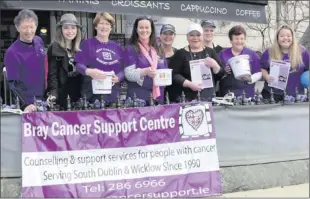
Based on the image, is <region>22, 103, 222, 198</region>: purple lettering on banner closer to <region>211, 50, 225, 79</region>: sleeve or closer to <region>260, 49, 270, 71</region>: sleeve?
<region>211, 50, 225, 79</region>: sleeve

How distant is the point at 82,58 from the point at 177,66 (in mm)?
1209

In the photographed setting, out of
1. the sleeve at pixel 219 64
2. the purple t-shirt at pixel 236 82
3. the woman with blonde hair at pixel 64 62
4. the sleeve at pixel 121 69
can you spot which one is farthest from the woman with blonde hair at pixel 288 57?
the woman with blonde hair at pixel 64 62

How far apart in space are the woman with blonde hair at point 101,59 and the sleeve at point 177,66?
0.69 m

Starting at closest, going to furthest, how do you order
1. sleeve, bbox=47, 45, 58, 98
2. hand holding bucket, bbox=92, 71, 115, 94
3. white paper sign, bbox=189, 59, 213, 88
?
hand holding bucket, bbox=92, 71, 115, 94, sleeve, bbox=47, 45, 58, 98, white paper sign, bbox=189, 59, 213, 88

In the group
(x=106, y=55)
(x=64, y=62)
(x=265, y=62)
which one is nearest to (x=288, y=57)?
(x=265, y=62)

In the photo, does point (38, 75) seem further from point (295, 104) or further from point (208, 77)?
point (295, 104)

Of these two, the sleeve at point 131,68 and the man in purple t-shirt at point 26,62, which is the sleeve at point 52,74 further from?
the sleeve at point 131,68

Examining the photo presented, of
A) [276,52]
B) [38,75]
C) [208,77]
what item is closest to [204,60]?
[208,77]

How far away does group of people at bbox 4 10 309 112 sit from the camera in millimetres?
5516

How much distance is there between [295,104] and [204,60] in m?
1.33

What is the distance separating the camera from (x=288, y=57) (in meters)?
6.34

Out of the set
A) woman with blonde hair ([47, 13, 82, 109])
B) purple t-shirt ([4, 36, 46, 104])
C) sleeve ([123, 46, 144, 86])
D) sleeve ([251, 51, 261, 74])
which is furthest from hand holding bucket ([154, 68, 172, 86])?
sleeve ([251, 51, 261, 74])

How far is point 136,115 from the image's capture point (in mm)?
5496

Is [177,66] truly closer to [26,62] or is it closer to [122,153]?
[122,153]
